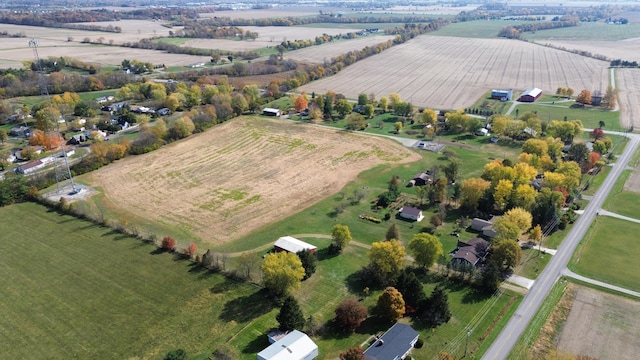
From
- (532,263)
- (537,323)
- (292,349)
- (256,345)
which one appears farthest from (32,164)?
(537,323)

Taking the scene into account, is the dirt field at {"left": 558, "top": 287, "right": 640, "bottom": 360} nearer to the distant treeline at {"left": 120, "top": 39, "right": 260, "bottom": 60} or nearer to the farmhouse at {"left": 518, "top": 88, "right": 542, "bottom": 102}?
the farmhouse at {"left": 518, "top": 88, "right": 542, "bottom": 102}

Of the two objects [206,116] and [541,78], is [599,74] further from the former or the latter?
[206,116]

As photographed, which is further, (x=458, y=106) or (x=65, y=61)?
(x=65, y=61)

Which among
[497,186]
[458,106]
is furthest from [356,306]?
[458,106]

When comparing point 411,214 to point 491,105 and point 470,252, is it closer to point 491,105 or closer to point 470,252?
point 470,252

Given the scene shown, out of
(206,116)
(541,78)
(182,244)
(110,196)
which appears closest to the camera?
(182,244)

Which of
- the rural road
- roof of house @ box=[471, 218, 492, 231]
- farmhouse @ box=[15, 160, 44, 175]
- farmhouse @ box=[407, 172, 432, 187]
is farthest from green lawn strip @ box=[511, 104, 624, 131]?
farmhouse @ box=[15, 160, 44, 175]
